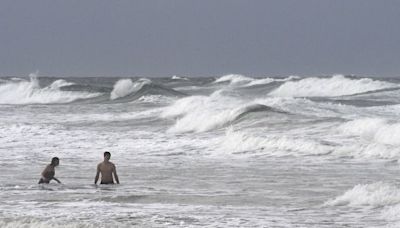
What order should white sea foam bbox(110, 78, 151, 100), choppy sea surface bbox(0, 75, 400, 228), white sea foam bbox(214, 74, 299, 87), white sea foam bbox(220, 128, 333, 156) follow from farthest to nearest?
white sea foam bbox(214, 74, 299, 87)
white sea foam bbox(110, 78, 151, 100)
white sea foam bbox(220, 128, 333, 156)
choppy sea surface bbox(0, 75, 400, 228)

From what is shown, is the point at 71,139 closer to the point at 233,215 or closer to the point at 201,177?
the point at 201,177

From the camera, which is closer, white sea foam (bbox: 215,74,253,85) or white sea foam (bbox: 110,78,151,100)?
white sea foam (bbox: 110,78,151,100)

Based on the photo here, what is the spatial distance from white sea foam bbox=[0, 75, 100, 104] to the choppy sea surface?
20434 mm

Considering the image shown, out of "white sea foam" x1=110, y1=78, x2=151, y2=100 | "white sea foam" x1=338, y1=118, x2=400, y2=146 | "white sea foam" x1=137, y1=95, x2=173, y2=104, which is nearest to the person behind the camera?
"white sea foam" x1=338, y1=118, x2=400, y2=146

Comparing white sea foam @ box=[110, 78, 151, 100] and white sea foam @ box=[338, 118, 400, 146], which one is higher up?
white sea foam @ box=[110, 78, 151, 100]

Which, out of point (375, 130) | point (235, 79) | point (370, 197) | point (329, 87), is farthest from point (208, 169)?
point (235, 79)

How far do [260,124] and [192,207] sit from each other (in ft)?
47.4

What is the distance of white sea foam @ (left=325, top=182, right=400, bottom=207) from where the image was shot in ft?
33.1

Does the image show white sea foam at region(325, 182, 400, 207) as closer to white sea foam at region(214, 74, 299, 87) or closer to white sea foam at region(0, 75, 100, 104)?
white sea foam at region(0, 75, 100, 104)

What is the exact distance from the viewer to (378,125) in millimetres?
20328

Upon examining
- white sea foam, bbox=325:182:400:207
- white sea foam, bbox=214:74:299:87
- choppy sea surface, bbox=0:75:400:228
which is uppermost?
white sea foam, bbox=214:74:299:87

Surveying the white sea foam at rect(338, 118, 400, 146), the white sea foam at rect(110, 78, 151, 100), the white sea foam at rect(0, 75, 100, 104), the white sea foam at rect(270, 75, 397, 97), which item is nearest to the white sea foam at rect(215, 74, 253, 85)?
the white sea foam at rect(270, 75, 397, 97)

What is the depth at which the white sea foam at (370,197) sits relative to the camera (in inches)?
397

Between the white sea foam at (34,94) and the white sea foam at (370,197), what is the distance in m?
42.4
